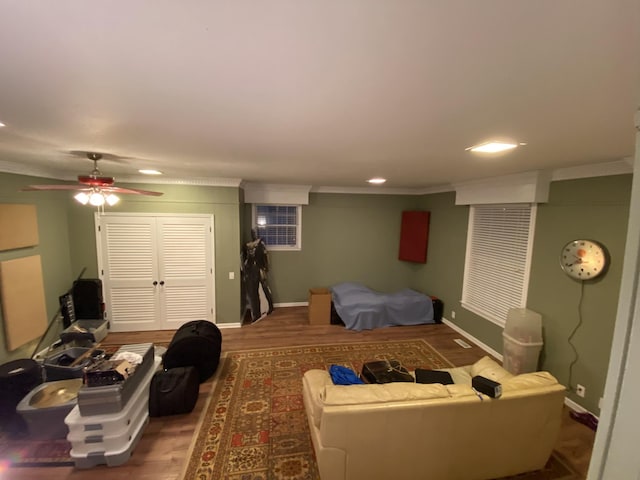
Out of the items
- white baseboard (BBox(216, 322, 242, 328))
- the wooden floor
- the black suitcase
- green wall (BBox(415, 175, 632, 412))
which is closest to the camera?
the wooden floor

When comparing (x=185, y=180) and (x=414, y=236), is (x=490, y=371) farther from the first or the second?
(x=185, y=180)

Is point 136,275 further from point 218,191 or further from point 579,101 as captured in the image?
point 579,101

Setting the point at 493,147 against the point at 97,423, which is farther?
the point at 97,423

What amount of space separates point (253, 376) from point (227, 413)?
25.1 inches

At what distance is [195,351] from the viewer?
3.26m

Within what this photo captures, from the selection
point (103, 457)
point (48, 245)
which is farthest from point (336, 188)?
point (103, 457)

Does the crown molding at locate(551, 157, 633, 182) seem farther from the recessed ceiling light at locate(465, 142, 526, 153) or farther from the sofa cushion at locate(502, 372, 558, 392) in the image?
the sofa cushion at locate(502, 372, 558, 392)

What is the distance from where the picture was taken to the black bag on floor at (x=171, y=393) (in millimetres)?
2814

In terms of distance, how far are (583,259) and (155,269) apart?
229 inches

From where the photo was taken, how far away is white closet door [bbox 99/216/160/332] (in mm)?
4438

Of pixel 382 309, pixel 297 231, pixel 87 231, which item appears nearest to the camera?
pixel 87 231

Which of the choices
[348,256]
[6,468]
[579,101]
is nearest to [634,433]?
[579,101]

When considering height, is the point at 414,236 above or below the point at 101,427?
above

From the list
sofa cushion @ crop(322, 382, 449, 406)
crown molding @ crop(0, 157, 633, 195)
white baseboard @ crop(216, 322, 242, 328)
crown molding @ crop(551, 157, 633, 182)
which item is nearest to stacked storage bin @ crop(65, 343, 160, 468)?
sofa cushion @ crop(322, 382, 449, 406)
